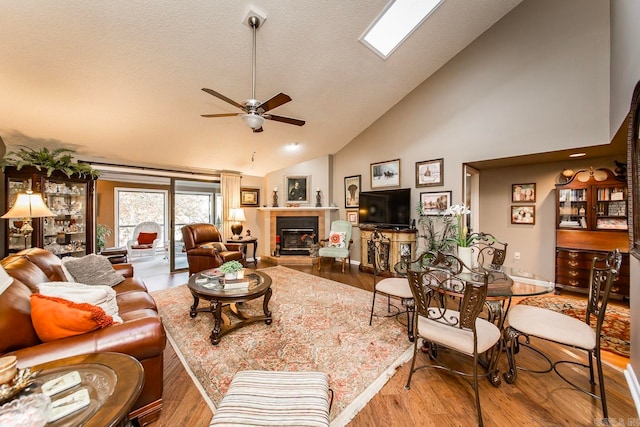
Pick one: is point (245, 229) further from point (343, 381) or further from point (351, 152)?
point (343, 381)

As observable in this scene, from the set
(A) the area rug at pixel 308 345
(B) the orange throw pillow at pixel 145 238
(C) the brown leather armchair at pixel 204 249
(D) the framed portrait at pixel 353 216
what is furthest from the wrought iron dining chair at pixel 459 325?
(B) the orange throw pillow at pixel 145 238

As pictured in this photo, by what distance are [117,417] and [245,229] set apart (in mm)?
5546

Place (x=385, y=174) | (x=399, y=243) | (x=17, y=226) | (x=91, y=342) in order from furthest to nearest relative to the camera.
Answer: (x=385, y=174), (x=399, y=243), (x=17, y=226), (x=91, y=342)

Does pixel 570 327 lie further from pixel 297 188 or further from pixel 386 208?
pixel 297 188

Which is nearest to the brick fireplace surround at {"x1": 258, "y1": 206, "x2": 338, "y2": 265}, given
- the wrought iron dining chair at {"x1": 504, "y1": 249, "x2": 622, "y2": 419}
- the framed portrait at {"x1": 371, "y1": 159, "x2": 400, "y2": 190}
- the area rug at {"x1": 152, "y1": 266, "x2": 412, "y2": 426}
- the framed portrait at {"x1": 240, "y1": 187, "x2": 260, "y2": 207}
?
the framed portrait at {"x1": 240, "y1": 187, "x2": 260, "y2": 207}

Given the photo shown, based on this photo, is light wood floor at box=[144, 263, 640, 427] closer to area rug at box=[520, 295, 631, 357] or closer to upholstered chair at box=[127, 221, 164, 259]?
area rug at box=[520, 295, 631, 357]

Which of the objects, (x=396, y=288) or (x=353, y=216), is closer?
(x=396, y=288)

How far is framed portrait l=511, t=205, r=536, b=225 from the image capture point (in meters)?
4.06

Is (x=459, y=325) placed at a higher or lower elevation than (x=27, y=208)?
lower

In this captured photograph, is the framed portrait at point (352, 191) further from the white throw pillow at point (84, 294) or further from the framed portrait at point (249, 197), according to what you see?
the white throw pillow at point (84, 294)

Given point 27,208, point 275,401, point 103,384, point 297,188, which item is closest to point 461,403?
point 275,401

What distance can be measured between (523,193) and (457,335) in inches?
148

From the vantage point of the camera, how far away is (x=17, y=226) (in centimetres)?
331

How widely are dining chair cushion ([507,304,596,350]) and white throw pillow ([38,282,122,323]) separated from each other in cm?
290
